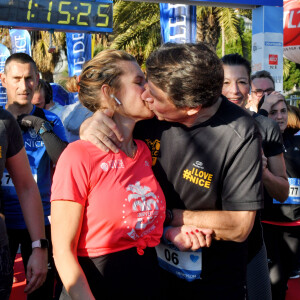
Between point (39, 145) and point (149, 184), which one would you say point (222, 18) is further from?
point (149, 184)

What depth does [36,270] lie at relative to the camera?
91.0 inches

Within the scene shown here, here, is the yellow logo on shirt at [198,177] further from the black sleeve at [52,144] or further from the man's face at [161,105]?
the black sleeve at [52,144]

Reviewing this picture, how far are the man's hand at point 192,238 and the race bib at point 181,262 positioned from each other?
0.31 feet

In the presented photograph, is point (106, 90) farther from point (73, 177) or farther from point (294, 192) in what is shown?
point (294, 192)

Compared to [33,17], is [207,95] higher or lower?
lower

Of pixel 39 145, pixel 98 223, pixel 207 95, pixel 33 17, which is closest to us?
pixel 98 223

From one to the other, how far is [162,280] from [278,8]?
271 inches

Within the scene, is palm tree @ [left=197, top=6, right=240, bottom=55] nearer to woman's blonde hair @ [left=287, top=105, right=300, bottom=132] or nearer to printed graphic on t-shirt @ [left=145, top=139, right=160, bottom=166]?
woman's blonde hair @ [left=287, top=105, right=300, bottom=132]

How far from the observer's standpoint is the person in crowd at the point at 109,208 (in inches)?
65.8

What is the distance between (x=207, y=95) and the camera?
1833mm

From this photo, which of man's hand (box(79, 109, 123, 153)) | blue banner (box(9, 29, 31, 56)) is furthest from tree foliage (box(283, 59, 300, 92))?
man's hand (box(79, 109, 123, 153))

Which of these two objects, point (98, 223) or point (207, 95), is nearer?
point (98, 223)

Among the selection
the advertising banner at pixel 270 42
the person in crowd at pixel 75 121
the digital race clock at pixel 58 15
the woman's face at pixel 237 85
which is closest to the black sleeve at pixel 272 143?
the woman's face at pixel 237 85

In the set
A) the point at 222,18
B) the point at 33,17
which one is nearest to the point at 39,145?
the point at 33,17
